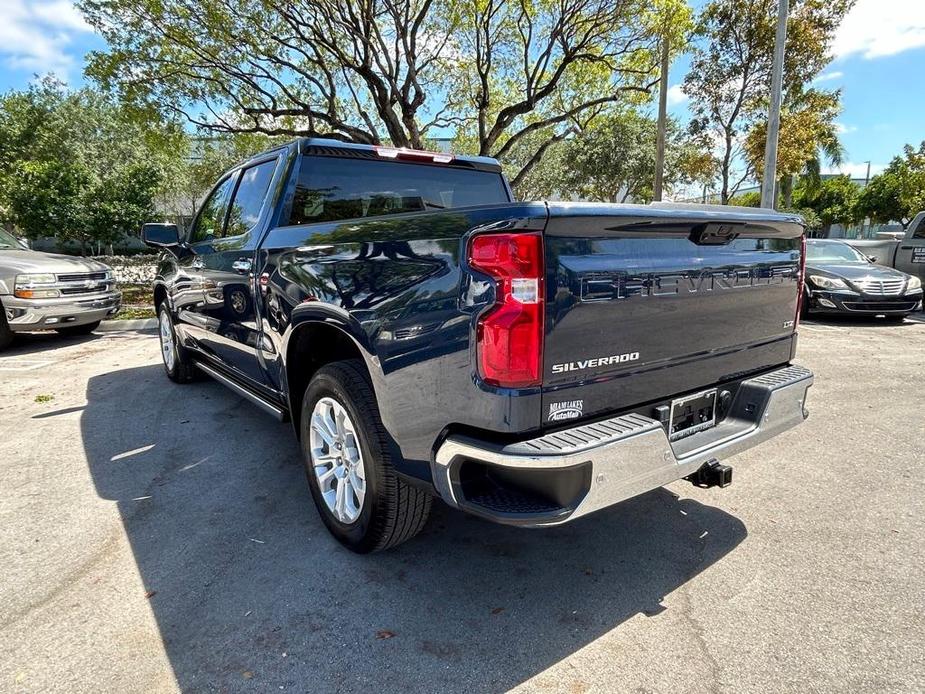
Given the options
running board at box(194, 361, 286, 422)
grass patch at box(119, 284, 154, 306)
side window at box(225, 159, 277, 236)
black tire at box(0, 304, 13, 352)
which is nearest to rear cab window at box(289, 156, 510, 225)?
side window at box(225, 159, 277, 236)

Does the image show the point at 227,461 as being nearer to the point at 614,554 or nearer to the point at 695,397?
the point at 614,554

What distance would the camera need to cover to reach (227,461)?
13.0 feet

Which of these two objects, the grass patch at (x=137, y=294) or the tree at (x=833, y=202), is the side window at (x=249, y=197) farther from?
the tree at (x=833, y=202)

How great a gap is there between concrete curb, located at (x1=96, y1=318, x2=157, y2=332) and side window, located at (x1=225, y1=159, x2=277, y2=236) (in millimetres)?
6891

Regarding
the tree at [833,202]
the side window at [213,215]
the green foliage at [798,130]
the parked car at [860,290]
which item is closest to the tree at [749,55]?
the green foliage at [798,130]

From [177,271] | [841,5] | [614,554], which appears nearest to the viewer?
[614,554]

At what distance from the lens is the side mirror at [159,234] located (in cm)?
497

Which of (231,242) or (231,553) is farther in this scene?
(231,242)

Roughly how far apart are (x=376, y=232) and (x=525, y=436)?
1.06 metres

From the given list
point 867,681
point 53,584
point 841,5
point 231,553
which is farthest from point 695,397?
point 841,5

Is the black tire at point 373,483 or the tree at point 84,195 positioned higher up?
the tree at point 84,195

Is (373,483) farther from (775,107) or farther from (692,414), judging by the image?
(775,107)

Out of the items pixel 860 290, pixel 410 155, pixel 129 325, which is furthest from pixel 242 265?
pixel 860 290

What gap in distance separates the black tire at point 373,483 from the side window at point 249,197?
5.20 ft
